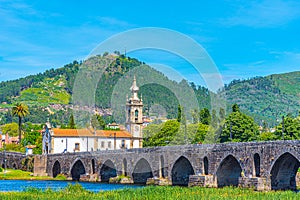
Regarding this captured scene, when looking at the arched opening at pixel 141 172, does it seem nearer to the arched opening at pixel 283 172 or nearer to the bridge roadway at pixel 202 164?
the bridge roadway at pixel 202 164

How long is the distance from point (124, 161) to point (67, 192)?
1404 inches

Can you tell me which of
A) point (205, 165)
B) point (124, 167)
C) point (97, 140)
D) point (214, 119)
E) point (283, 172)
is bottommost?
point (283, 172)

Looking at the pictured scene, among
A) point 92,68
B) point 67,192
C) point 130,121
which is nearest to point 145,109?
point 130,121

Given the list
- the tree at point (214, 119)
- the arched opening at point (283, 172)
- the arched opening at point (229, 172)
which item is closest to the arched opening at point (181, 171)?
the arched opening at point (229, 172)

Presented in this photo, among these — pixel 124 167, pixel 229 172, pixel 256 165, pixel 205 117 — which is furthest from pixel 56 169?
pixel 256 165

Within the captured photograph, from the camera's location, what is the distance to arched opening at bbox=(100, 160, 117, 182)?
287 ft

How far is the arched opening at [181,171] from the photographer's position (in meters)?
72.1

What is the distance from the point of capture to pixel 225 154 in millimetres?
62156

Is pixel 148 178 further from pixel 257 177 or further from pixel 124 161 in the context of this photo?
pixel 257 177

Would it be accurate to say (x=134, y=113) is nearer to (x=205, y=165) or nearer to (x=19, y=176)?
(x=19, y=176)

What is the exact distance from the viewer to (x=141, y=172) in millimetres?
80750

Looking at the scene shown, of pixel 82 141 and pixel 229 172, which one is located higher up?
pixel 82 141

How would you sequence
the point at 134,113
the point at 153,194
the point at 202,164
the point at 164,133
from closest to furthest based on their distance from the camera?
the point at 153,194
the point at 202,164
the point at 134,113
the point at 164,133

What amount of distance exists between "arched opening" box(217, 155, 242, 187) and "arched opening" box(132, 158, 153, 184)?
53.1 feet
